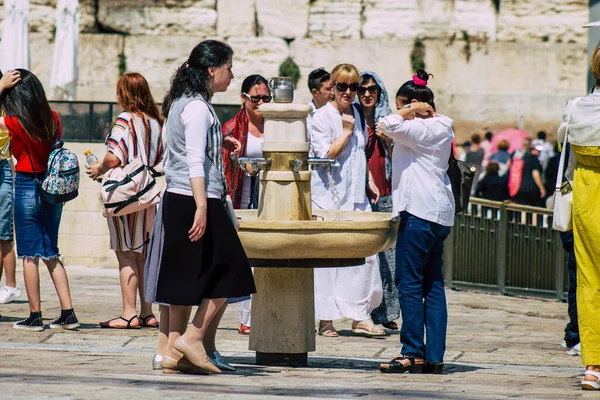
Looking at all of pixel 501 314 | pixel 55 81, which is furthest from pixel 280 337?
pixel 55 81

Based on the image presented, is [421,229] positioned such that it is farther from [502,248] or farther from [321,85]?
[502,248]

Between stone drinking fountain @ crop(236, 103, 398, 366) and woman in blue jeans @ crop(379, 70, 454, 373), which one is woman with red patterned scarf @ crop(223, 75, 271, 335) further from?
woman in blue jeans @ crop(379, 70, 454, 373)

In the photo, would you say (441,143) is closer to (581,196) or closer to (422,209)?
(422,209)

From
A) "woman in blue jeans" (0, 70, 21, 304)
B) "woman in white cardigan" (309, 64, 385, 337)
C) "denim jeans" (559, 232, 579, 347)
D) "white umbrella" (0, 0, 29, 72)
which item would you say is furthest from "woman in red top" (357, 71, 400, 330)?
"white umbrella" (0, 0, 29, 72)

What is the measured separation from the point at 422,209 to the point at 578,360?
164 centimetres

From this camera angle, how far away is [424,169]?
721cm

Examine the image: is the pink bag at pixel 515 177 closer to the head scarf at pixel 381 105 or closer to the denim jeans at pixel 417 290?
the head scarf at pixel 381 105

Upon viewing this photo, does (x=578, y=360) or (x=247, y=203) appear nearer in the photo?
(x=578, y=360)

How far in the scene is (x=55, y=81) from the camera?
55.0 ft

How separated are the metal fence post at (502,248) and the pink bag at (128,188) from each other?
447cm

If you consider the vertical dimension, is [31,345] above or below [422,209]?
below

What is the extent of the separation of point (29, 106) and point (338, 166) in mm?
2058

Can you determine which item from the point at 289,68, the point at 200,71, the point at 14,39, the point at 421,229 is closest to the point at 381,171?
the point at 421,229

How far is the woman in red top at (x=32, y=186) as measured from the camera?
838 centimetres
